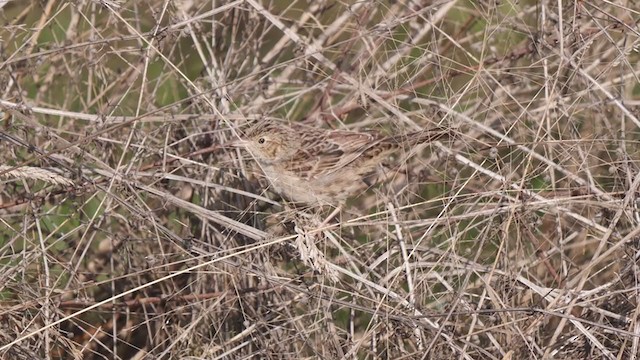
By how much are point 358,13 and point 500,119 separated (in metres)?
0.97

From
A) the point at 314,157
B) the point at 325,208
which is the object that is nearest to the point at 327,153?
the point at 314,157

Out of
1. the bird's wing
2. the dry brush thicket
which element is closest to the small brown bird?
the bird's wing

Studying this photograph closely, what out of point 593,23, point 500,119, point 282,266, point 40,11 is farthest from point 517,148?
point 40,11

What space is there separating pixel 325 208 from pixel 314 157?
260 millimetres

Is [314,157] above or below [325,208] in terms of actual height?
above

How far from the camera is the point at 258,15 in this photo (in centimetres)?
536

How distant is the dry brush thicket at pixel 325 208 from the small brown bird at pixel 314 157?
0.12m

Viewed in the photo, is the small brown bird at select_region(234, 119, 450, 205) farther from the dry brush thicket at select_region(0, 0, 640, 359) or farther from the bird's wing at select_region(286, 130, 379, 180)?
the dry brush thicket at select_region(0, 0, 640, 359)

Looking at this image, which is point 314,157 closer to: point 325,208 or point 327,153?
point 327,153

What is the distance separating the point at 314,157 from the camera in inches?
198

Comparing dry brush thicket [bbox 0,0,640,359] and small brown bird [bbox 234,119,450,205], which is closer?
dry brush thicket [bbox 0,0,640,359]

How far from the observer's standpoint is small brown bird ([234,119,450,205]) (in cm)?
489

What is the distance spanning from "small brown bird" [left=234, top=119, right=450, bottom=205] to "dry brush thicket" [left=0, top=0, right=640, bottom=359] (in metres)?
0.12

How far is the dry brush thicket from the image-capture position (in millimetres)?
4090
